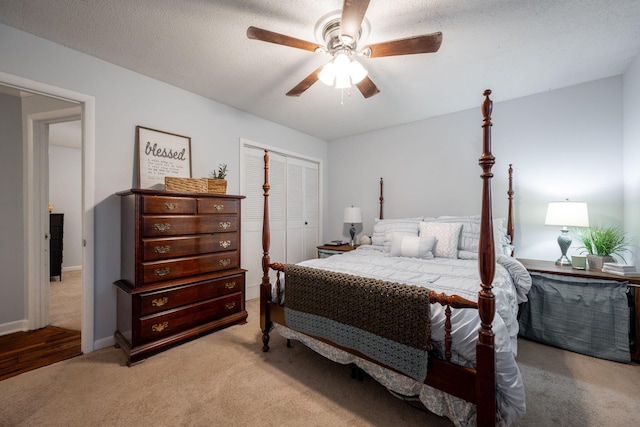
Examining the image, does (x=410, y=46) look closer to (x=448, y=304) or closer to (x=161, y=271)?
(x=448, y=304)

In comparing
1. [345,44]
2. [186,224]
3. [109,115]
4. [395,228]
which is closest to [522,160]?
[395,228]

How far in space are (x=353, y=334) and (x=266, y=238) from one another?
1083mm

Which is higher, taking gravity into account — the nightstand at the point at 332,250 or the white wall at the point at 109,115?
the white wall at the point at 109,115

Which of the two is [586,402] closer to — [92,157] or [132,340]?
[132,340]

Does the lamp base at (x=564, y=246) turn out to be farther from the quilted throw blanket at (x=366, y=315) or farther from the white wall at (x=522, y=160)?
the quilted throw blanket at (x=366, y=315)

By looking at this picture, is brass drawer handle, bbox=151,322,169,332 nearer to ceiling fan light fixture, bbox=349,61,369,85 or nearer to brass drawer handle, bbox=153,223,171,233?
brass drawer handle, bbox=153,223,171,233

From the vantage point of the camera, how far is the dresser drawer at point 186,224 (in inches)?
85.1

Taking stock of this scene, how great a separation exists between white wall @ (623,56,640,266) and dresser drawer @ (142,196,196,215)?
13.0 feet

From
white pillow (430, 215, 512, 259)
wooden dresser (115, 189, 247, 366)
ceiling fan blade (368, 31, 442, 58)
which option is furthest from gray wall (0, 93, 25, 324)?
white pillow (430, 215, 512, 259)

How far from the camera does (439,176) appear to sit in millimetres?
3588

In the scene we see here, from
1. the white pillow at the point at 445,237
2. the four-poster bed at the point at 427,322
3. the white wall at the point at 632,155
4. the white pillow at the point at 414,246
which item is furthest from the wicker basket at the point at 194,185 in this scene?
the white wall at the point at 632,155

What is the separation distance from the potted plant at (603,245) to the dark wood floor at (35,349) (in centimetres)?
458

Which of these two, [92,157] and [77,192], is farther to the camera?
[77,192]

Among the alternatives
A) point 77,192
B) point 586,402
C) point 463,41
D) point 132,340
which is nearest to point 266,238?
point 132,340
